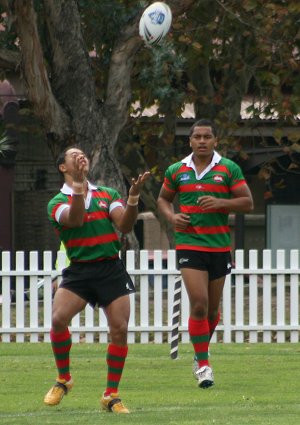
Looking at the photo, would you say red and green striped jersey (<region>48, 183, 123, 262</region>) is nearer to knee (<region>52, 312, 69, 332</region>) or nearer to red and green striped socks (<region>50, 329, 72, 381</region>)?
knee (<region>52, 312, 69, 332</region>)

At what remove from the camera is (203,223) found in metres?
10.6

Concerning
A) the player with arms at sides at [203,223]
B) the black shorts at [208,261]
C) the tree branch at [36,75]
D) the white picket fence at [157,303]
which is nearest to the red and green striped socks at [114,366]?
the player with arms at sides at [203,223]

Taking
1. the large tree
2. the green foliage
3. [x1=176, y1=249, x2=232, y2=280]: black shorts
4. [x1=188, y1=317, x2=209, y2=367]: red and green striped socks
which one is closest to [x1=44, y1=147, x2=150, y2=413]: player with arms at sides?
[x1=176, y1=249, x2=232, y2=280]: black shorts

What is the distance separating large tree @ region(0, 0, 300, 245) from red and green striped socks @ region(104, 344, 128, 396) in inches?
336

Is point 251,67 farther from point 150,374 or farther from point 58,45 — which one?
point 150,374

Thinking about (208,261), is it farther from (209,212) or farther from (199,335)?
(199,335)

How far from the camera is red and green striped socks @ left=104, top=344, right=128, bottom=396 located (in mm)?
9148

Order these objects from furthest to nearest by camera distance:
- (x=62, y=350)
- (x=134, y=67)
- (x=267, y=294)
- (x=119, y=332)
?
(x=134, y=67) < (x=267, y=294) < (x=62, y=350) < (x=119, y=332)

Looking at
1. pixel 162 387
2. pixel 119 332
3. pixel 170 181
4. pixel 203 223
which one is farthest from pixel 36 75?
pixel 119 332

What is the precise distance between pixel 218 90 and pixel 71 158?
1467 cm

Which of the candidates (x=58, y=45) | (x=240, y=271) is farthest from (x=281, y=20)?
(x=240, y=271)

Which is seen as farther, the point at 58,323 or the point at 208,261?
the point at 208,261

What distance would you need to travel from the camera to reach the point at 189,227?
10695 millimetres

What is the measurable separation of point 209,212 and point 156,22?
5.44 metres
